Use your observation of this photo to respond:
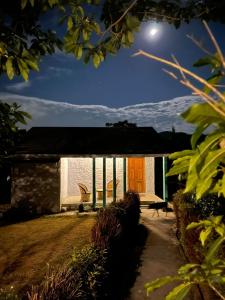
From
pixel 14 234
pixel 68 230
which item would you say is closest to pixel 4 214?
pixel 14 234

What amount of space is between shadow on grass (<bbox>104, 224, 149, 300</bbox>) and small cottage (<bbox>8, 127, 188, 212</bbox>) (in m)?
6.51

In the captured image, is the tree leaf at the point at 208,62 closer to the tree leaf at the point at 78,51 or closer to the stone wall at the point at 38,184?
the tree leaf at the point at 78,51

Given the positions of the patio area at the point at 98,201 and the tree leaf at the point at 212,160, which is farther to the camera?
the patio area at the point at 98,201

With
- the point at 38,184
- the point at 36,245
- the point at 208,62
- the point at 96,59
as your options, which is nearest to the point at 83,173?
the point at 38,184

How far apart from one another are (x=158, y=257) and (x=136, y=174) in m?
11.1

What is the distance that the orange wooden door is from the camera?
19891mm

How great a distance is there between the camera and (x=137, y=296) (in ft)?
21.1

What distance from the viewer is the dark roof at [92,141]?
1688 cm

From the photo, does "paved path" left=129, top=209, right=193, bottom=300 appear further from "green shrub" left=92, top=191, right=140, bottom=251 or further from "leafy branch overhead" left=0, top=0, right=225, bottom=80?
"leafy branch overhead" left=0, top=0, right=225, bottom=80

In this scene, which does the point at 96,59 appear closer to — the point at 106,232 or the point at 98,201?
the point at 106,232

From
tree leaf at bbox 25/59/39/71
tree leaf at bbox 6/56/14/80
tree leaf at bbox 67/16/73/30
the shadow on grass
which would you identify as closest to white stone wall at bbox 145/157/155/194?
the shadow on grass

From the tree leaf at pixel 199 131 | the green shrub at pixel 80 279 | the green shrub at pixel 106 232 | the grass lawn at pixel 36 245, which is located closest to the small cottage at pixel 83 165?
the grass lawn at pixel 36 245

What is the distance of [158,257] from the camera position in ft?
29.4

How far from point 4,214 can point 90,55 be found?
12.8 metres
